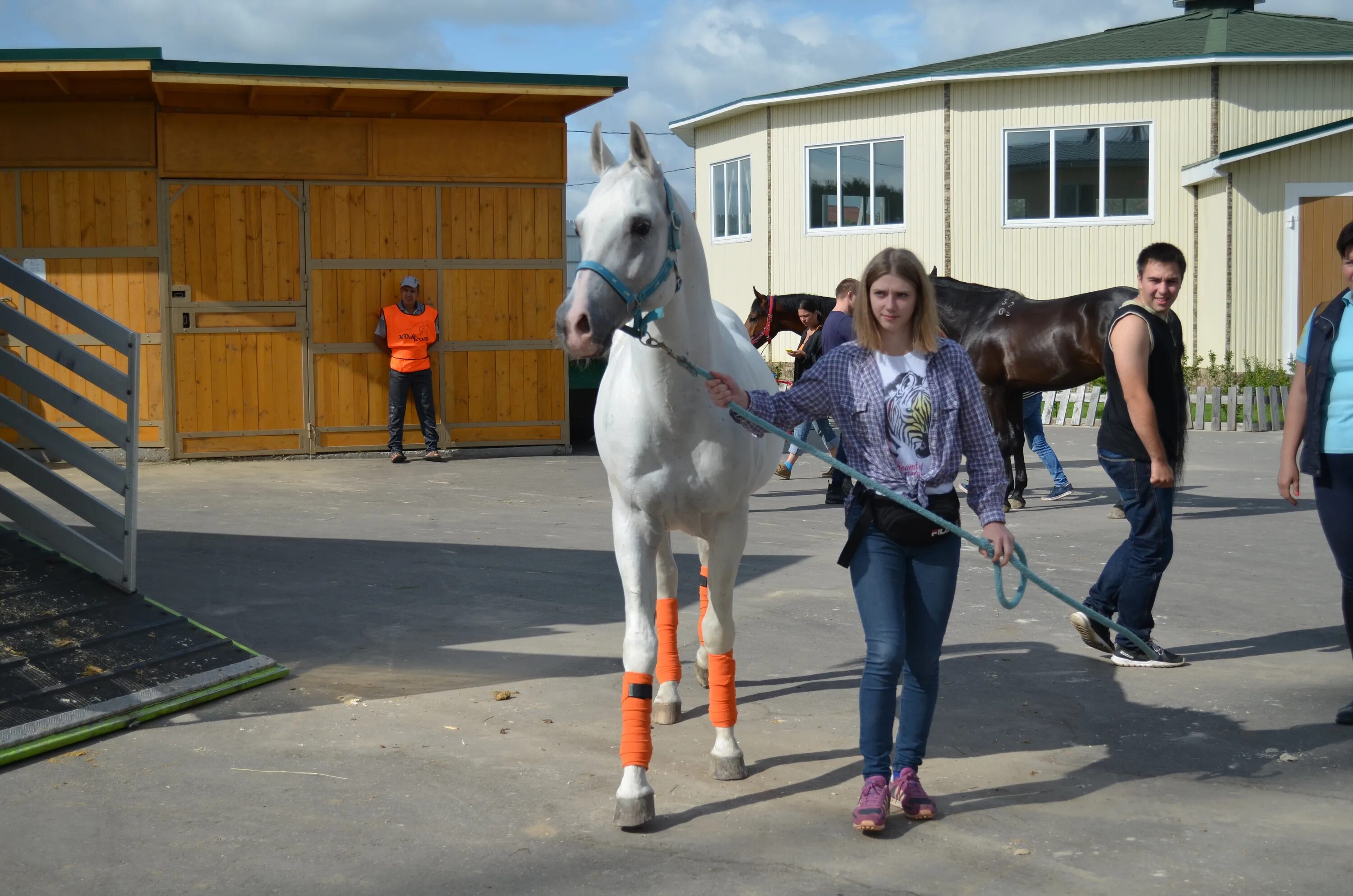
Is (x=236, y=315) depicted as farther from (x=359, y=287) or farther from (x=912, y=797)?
(x=912, y=797)

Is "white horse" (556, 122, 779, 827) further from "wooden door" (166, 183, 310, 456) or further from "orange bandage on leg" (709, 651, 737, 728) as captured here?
"wooden door" (166, 183, 310, 456)

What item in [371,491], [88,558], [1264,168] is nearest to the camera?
[88,558]

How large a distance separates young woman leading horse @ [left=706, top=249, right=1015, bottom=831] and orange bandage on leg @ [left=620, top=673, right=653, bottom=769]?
678 mm

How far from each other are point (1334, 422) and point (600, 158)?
2911 millimetres

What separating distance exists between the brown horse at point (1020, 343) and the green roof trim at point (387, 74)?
3.95m

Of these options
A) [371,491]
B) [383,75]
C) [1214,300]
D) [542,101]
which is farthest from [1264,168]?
→ [371,491]

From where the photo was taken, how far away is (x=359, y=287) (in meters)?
13.7

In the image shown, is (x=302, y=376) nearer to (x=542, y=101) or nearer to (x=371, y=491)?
(x=371, y=491)

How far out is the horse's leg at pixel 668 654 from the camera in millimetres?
5023

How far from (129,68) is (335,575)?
6.89m

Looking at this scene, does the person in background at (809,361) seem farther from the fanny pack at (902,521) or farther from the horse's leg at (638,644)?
the fanny pack at (902,521)

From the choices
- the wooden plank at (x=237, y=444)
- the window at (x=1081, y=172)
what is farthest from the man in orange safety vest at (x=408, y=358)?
the window at (x=1081, y=172)

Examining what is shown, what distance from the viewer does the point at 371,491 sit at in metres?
11.5

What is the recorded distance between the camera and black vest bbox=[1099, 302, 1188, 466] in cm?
567
